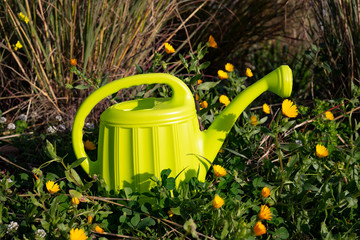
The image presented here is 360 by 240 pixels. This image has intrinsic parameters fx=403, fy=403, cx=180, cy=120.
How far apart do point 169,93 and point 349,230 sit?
0.90 m

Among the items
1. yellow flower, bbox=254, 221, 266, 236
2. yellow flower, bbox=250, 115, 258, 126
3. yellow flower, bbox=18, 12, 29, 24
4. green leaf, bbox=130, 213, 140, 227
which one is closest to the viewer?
yellow flower, bbox=254, 221, 266, 236

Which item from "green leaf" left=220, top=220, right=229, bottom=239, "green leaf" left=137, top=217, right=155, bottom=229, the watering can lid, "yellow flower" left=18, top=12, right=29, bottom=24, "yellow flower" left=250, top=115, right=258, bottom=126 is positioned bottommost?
"green leaf" left=137, top=217, right=155, bottom=229

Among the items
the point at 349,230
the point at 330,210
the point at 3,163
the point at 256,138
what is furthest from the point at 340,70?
the point at 3,163

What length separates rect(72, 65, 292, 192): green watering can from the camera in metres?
1.29

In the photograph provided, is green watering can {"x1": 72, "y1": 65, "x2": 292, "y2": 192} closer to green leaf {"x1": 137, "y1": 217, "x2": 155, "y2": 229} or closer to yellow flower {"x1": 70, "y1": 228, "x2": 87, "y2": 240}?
green leaf {"x1": 137, "y1": 217, "x2": 155, "y2": 229}

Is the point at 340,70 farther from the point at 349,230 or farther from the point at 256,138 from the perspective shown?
the point at 349,230

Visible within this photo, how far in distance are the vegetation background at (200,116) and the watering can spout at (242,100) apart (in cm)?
10

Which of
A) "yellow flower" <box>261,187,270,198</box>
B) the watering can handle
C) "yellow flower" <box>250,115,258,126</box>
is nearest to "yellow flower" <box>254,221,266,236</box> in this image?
"yellow flower" <box>261,187,270,198</box>

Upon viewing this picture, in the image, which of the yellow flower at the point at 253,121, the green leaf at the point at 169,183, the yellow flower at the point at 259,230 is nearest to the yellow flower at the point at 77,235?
the green leaf at the point at 169,183

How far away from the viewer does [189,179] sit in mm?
1386

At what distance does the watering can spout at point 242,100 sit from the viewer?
51.4 inches

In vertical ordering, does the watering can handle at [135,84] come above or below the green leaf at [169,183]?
above

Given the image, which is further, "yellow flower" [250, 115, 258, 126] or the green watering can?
"yellow flower" [250, 115, 258, 126]

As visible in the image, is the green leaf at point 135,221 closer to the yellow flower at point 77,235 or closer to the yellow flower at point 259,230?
the yellow flower at point 77,235
